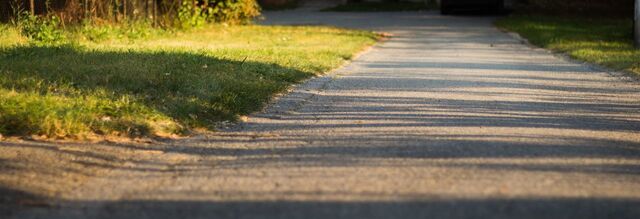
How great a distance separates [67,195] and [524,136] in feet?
12.4

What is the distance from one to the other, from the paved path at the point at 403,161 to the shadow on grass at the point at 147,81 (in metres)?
0.45

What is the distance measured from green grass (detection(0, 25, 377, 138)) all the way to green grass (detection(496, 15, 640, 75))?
464cm

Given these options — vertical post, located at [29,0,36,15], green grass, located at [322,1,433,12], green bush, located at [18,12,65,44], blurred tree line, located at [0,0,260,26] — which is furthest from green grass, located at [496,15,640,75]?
green grass, located at [322,1,433,12]

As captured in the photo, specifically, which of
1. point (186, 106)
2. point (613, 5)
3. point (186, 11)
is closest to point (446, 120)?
point (186, 106)

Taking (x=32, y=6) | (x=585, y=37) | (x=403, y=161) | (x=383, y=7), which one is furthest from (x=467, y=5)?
(x=403, y=161)

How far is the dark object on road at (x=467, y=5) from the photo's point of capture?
40.7 meters

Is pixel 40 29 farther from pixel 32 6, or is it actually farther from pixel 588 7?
pixel 588 7

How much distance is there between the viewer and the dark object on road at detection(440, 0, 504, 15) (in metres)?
40.7

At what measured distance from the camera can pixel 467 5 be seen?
4078 centimetres

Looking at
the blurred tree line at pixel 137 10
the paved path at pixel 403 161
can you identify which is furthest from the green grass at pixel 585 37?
the blurred tree line at pixel 137 10

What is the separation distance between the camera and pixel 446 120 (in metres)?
9.27

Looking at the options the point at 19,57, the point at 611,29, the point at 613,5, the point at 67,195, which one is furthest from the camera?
the point at 613,5

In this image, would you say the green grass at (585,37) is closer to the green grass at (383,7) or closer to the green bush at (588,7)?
the green bush at (588,7)

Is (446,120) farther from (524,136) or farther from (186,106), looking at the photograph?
(186,106)
